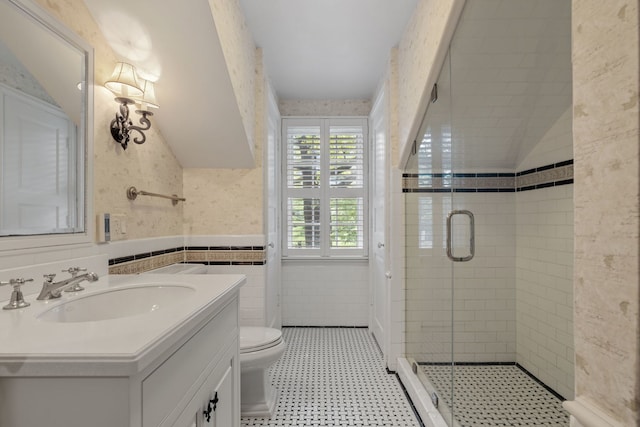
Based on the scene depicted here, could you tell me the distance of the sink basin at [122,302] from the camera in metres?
1.01

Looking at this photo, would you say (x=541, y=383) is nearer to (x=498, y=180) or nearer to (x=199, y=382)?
(x=498, y=180)

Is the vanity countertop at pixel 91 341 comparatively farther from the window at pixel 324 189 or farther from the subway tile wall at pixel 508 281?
the window at pixel 324 189

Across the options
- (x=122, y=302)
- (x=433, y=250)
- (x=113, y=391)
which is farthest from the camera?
(x=433, y=250)

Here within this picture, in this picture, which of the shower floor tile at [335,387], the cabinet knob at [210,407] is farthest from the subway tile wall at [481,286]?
the cabinet knob at [210,407]

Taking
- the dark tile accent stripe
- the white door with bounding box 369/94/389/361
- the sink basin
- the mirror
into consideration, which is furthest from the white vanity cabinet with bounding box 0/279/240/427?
the white door with bounding box 369/94/389/361

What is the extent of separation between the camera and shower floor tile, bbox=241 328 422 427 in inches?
72.1

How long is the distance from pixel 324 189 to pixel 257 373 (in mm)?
1953

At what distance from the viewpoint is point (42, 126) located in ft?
3.78

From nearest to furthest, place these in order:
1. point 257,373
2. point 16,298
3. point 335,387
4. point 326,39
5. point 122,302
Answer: point 16,298
point 122,302
point 257,373
point 335,387
point 326,39

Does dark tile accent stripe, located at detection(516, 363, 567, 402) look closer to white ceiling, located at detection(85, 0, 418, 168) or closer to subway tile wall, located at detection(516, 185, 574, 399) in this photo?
subway tile wall, located at detection(516, 185, 574, 399)

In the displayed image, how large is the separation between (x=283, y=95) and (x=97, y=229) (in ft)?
7.73

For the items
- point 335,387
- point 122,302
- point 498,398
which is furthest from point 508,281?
point 122,302

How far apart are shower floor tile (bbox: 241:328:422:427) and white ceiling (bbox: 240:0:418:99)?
2307 mm

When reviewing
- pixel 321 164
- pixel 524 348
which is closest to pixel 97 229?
pixel 524 348
